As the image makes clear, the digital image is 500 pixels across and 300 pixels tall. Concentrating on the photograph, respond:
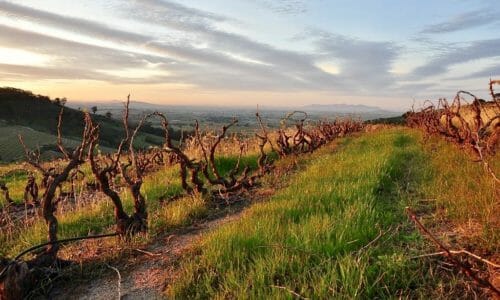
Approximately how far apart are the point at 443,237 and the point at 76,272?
3.70 meters

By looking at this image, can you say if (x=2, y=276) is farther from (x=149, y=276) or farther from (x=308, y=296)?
(x=308, y=296)

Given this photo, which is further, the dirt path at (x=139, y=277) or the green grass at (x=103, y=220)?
the green grass at (x=103, y=220)

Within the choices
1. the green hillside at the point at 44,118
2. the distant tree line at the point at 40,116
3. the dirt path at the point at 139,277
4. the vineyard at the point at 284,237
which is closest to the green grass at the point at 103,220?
the vineyard at the point at 284,237

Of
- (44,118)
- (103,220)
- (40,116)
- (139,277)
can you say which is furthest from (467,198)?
(40,116)

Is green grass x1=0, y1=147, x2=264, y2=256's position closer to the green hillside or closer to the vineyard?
the vineyard

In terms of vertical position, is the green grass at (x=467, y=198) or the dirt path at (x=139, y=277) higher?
the green grass at (x=467, y=198)

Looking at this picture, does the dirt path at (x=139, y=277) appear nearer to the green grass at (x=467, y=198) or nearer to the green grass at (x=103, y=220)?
the green grass at (x=103, y=220)

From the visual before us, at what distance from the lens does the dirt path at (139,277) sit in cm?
381

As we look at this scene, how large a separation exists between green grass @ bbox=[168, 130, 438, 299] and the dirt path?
9.9 inches

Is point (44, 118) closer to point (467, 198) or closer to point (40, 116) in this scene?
point (40, 116)

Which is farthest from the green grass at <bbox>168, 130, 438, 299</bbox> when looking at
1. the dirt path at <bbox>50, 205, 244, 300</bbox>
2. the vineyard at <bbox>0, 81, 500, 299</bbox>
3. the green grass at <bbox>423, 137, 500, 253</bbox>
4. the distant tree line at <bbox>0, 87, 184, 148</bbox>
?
the distant tree line at <bbox>0, 87, 184, 148</bbox>

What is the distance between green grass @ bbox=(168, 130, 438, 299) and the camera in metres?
3.26

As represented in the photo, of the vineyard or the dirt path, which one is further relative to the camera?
the dirt path

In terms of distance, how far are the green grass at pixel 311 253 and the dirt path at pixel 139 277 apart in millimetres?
250
